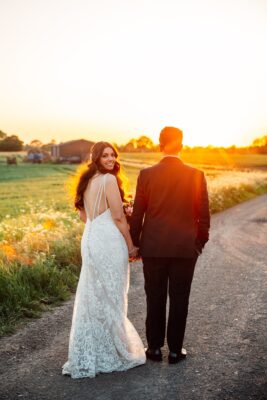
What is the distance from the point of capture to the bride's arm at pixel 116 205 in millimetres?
4734

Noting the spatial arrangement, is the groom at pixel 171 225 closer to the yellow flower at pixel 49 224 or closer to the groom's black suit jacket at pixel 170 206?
the groom's black suit jacket at pixel 170 206

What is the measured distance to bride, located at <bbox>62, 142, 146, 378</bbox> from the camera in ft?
15.3

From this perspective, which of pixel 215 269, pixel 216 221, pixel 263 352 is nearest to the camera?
pixel 263 352

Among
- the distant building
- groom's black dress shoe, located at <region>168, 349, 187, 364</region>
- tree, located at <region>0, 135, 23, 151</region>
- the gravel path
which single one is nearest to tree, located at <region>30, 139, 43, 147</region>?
tree, located at <region>0, 135, 23, 151</region>

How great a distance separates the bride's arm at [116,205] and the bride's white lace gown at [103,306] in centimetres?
5

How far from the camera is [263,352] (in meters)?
5.11

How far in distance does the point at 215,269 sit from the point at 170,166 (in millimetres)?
5060

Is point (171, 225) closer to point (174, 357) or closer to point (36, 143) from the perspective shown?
point (174, 357)

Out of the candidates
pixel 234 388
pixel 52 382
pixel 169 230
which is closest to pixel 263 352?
pixel 234 388

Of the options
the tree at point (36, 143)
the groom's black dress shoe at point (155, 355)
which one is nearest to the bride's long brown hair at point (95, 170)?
the groom's black dress shoe at point (155, 355)

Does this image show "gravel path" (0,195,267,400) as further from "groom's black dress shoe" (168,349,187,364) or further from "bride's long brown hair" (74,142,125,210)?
"bride's long brown hair" (74,142,125,210)

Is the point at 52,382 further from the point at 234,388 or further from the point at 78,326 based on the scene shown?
the point at 234,388

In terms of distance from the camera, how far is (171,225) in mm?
4727

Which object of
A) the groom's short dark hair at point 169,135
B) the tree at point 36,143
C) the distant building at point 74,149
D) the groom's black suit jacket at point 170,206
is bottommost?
the tree at point 36,143
